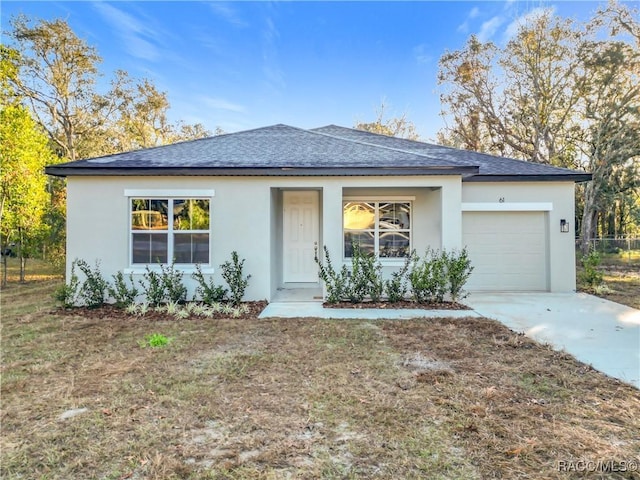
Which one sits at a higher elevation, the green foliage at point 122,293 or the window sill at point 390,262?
the window sill at point 390,262

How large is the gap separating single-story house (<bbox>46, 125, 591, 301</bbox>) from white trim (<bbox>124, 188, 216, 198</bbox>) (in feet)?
0.08

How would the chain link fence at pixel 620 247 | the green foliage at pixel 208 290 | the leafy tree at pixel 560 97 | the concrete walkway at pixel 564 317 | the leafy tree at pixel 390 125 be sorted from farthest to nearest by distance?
the leafy tree at pixel 390 125 < the chain link fence at pixel 620 247 < the leafy tree at pixel 560 97 < the green foliage at pixel 208 290 < the concrete walkway at pixel 564 317

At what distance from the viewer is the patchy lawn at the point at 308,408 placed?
8.75 ft

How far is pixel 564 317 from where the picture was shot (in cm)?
710

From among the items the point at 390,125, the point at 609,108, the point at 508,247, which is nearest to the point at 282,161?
the point at 508,247

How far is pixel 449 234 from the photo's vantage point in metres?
8.65

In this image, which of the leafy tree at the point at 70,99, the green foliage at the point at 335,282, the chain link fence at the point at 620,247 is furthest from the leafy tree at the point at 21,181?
the chain link fence at the point at 620,247

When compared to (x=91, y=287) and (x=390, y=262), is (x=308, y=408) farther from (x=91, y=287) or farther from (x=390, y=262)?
(x=91, y=287)

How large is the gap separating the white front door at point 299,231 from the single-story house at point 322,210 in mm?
214

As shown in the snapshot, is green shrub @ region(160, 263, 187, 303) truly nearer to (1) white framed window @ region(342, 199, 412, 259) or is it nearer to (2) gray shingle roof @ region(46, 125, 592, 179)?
(2) gray shingle roof @ region(46, 125, 592, 179)

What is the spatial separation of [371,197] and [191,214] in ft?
15.9

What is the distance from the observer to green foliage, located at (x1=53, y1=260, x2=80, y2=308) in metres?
7.93

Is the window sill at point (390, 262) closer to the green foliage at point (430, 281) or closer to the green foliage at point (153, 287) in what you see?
the green foliage at point (430, 281)

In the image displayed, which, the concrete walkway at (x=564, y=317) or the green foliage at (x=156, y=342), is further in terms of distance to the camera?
the green foliage at (x=156, y=342)
